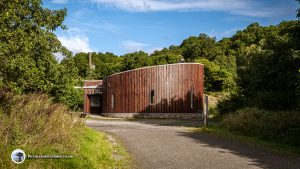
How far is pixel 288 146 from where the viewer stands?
1366 centimetres

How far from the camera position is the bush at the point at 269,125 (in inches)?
584

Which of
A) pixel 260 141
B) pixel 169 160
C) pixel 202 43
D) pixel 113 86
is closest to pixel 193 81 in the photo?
pixel 113 86

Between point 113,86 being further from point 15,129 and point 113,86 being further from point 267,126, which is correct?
point 15,129

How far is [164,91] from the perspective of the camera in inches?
1219

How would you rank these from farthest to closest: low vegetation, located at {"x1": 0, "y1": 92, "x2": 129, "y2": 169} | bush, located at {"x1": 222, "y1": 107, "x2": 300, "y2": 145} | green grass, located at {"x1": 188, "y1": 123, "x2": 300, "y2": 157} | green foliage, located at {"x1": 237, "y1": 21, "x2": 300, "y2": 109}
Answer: green foliage, located at {"x1": 237, "y1": 21, "x2": 300, "y2": 109}
bush, located at {"x1": 222, "y1": 107, "x2": 300, "y2": 145}
green grass, located at {"x1": 188, "y1": 123, "x2": 300, "y2": 157}
low vegetation, located at {"x1": 0, "y1": 92, "x2": 129, "y2": 169}

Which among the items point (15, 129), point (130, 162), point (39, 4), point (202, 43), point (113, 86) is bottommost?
point (130, 162)

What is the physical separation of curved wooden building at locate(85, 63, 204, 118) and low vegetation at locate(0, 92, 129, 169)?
1794 centimetres

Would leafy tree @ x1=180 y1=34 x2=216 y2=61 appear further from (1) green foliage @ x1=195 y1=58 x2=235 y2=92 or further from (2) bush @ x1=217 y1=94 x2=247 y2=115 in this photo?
(2) bush @ x1=217 y1=94 x2=247 y2=115

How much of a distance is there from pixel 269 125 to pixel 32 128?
33.9 feet

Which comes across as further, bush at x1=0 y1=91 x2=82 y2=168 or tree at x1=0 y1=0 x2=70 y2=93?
tree at x1=0 y1=0 x2=70 y2=93

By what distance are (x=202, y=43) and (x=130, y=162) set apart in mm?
60753

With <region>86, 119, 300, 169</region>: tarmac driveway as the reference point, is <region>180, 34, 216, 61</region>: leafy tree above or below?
above

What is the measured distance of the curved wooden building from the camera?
30578 millimetres

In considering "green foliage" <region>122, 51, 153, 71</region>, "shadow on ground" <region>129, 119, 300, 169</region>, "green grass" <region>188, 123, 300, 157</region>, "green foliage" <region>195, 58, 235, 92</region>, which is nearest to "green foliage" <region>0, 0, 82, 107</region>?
"shadow on ground" <region>129, 119, 300, 169</region>
